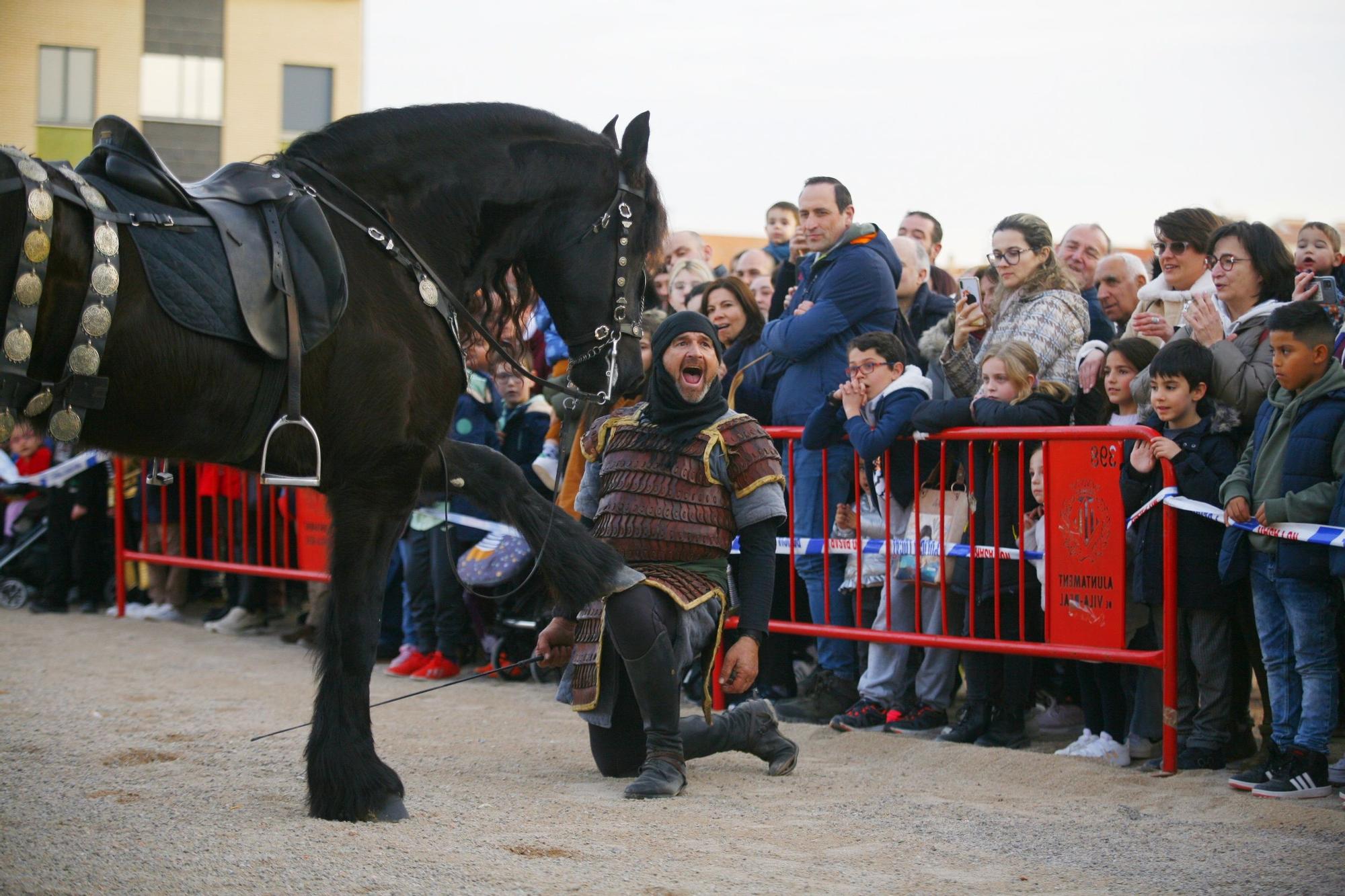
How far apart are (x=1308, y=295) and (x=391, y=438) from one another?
3759 mm

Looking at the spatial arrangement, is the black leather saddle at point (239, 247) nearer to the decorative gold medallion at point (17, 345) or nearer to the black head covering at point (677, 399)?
the decorative gold medallion at point (17, 345)

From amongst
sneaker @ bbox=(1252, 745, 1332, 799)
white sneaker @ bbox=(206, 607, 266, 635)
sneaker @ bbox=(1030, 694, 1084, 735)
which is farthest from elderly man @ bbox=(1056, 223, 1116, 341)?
white sneaker @ bbox=(206, 607, 266, 635)

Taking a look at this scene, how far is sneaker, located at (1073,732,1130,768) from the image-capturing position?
18.0 feet

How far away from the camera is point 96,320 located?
3.44 m

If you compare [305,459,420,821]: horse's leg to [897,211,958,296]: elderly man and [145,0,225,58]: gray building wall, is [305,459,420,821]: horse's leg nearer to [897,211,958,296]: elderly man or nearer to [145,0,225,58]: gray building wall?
[897,211,958,296]: elderly man

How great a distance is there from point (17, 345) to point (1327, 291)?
4.77 metres

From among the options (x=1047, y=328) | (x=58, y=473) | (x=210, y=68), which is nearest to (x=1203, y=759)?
(x=1047, y=328)

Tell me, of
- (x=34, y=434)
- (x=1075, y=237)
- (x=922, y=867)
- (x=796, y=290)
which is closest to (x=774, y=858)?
(x=922, y=867)

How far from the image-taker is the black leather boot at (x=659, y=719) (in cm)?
465

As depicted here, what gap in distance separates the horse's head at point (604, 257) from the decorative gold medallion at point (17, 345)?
1738 millimetres

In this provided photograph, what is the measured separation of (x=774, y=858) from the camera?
385cm

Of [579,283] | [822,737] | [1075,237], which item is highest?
[1075,237]

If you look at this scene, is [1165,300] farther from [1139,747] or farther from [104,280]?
[104,280]

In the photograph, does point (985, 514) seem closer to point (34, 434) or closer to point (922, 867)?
point (922, 867)
